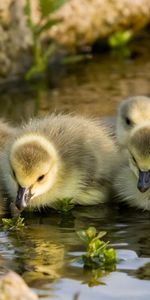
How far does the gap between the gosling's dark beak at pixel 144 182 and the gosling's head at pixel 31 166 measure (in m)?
0.41

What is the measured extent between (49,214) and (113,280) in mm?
1104

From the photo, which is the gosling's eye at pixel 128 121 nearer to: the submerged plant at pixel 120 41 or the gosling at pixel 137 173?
the gosling at pixel 137 173

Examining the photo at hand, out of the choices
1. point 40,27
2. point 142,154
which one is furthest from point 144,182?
point 40,27

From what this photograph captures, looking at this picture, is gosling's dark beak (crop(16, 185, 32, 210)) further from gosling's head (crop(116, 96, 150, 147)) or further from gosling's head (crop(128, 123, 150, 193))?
gosling's head (crop(116, 96, 150, 147))

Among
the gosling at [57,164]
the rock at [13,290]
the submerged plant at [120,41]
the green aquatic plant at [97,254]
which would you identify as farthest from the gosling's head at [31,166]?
the submerged plant at [120,41]

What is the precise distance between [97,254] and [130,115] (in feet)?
5.71

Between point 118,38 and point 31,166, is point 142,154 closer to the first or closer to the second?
point 31,166

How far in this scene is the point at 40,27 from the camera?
7.75m

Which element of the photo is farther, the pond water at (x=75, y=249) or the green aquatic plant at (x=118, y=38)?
the green aquatic plant at (x=118, y=38)

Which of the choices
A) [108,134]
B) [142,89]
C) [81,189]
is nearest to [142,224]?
[81,189]

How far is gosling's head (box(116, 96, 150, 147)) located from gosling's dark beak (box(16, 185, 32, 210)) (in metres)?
1.05

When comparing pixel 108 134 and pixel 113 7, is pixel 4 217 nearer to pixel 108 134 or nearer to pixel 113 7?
pixel 108 134

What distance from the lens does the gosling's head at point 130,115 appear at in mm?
5734

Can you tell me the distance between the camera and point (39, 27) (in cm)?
777
